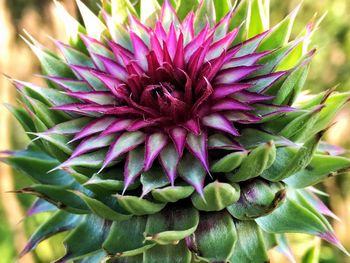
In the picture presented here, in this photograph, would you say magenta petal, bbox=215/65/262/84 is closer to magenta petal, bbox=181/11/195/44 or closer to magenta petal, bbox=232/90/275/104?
magenta petal, bbox=232/90/275/104

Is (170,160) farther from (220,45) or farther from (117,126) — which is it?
(220,45)

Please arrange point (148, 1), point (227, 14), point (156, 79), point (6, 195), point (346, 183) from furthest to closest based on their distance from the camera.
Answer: point (346, 183) → point (6, 195) → point (148, 1) → point (227, 14) → point (156, 79)

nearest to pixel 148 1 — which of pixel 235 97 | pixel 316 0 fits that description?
pixel 235 97

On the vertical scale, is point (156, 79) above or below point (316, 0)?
above

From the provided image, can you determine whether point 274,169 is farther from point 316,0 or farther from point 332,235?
point 316,0

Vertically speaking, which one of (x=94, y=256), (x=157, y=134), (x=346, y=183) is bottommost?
(x=346, y=183)

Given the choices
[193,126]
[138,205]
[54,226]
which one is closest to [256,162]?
[193,126]

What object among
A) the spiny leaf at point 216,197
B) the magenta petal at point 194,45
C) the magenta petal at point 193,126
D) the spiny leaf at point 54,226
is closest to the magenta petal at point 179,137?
the magenta petal at point 193,126
